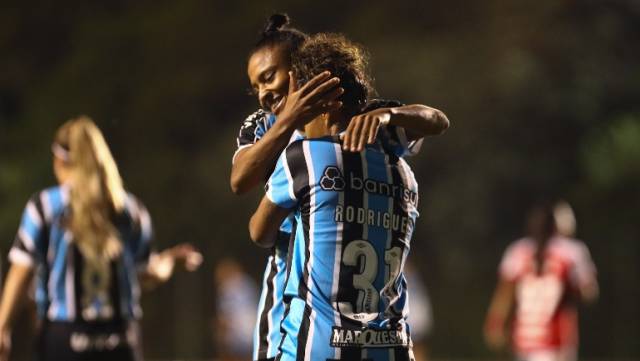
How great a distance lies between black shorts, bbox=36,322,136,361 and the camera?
6.45m

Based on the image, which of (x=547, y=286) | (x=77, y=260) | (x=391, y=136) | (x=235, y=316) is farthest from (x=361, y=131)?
(x=235, y=316)

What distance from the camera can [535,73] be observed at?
27.8 m

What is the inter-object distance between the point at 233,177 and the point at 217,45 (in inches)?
1055

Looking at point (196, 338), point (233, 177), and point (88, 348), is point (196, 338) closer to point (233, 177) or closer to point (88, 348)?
point (88, 348)

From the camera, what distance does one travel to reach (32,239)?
644 cm

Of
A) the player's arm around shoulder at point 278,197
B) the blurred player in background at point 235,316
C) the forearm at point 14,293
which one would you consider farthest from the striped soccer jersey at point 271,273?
the blurred player in background at point 235,316

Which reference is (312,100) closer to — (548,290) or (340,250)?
(340,250)

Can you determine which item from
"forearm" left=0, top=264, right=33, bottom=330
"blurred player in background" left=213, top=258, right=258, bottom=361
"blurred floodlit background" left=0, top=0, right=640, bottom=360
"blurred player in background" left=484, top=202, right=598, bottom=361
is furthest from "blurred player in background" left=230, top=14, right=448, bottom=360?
"blurred floodlit background" left=0, top=0, right=640, bottom=360

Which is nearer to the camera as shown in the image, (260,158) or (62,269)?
(260,158)

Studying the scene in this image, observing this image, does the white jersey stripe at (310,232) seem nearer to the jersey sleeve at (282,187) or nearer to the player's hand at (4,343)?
the jersey sleeve at (282,187)

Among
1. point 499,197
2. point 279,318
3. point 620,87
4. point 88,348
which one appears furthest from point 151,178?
point 279,318

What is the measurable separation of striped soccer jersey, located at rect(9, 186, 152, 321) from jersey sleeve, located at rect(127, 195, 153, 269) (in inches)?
3.3

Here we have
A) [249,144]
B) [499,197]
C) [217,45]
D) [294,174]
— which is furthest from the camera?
[217,45]

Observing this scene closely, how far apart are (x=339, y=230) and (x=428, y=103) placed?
23.2 meters
